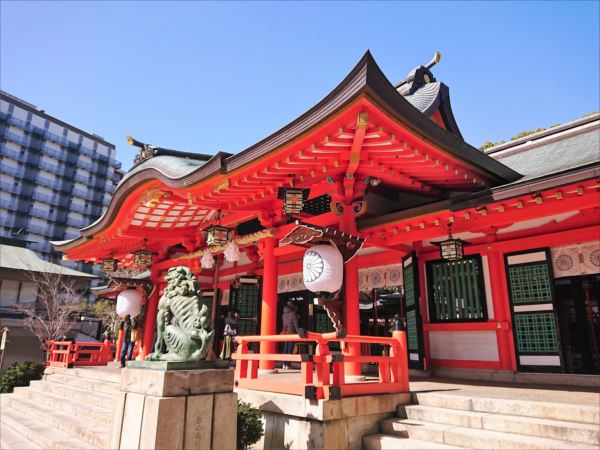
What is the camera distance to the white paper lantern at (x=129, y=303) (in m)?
13.2

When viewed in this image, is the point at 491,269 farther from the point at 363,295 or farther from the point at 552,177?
the point at 363,295

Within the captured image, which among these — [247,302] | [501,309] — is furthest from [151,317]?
[501,309]

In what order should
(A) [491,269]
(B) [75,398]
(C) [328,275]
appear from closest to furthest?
(C) [328,275], (A) [491,269], (B) [75,398]

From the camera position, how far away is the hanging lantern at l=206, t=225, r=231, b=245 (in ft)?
33.4

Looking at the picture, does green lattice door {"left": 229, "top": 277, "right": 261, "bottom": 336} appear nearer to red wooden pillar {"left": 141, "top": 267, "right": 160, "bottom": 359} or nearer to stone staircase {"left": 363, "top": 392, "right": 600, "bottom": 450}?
red wooden pillar {"left": 141, "top": 267, "right": 160, "bottom": 359}

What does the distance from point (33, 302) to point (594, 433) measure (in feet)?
119

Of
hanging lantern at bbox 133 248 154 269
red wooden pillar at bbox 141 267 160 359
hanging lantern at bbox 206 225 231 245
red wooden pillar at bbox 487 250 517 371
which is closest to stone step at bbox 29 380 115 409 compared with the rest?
red wooden pillar at bbox 141 267 160 359

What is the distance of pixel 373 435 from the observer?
19.9ft

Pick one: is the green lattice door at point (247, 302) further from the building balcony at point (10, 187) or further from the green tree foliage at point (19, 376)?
the building balcony at point (10, 187)

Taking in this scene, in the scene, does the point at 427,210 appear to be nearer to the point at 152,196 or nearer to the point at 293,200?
the point at 293,200

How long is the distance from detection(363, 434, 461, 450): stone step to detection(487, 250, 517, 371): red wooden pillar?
3.93 m

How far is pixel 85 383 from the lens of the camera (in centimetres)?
1049

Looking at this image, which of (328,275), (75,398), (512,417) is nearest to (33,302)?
(75,398)

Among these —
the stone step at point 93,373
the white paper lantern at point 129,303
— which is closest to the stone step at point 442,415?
the stone step at point 93,373
